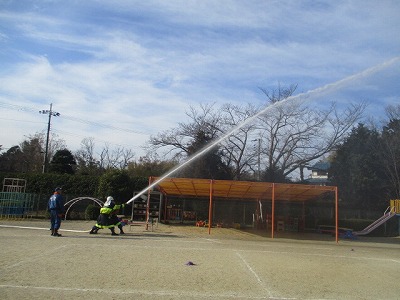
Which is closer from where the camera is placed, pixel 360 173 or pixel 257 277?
pixel 257 277

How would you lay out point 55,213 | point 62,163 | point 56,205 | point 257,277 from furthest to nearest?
point 62,163, point 56,205, point 55,213, point 257,277

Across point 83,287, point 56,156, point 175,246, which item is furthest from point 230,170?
point 83,287

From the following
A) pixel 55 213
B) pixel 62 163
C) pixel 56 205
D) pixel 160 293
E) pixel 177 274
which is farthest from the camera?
pixel 62 163

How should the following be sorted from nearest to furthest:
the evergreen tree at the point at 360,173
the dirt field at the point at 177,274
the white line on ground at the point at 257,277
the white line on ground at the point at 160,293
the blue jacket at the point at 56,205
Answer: the white line on ground at the point at 160,293 → the dirt field at the point at 177,274 → the white line on ground at the point at 257,277 → the blue jacket at the point at 56,205 → the evergreen tree at the point at 360,173

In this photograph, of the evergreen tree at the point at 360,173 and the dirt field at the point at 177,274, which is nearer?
the dirt field at the point at 177,274

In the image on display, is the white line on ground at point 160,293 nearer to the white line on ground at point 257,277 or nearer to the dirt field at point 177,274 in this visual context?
the dirt field at point 177,274

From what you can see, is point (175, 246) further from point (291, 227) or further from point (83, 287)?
point (291, 227)

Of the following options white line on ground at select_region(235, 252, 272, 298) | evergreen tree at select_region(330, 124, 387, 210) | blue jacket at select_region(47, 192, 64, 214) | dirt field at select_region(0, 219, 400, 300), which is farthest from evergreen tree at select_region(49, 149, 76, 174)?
white line on ground at select_region(235, 252, 272, 298)

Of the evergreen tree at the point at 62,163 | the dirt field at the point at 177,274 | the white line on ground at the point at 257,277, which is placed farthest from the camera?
the evergreen tree at the point at 62,163

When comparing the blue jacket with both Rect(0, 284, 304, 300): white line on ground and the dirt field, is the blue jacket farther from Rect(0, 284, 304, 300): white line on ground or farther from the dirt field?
Rect(0, 284, 304, 300): white line on ground

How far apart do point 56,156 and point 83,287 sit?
4026 centimetres

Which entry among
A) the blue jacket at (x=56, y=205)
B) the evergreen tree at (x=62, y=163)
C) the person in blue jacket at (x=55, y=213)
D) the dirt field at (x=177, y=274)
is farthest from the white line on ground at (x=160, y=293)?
the evergreen tree at (x=62, y=163)

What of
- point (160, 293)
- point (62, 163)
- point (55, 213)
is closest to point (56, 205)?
point (55, 213)

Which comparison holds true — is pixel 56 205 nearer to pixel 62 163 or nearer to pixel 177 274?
pixel 177 274
